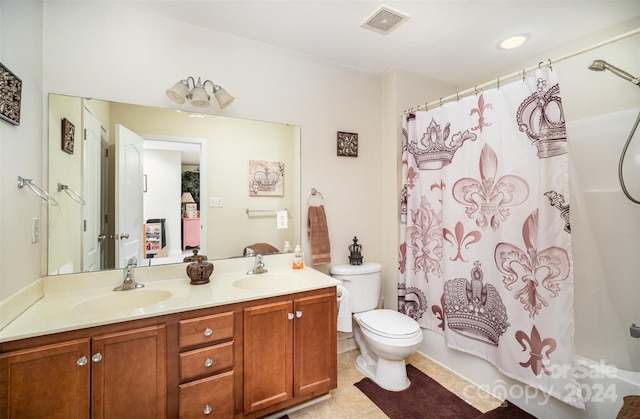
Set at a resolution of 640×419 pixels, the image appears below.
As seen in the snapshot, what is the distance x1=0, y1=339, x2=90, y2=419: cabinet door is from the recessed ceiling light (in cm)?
313

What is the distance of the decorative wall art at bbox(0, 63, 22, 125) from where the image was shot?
3.66ft

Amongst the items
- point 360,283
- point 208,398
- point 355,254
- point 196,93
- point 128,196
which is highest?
point 196,93

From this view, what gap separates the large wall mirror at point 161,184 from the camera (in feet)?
5.29

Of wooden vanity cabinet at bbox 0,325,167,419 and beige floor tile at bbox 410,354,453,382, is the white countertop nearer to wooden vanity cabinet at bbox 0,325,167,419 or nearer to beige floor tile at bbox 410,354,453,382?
wooden vanity cabinet at bbox 0,325,167,419

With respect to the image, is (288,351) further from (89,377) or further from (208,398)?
(89,377)

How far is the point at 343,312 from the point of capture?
2021mm

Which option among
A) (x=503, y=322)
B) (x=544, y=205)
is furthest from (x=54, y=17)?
(x=503, y=322)

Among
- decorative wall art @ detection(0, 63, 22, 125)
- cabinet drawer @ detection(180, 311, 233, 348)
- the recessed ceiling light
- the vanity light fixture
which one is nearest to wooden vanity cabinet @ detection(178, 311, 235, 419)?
cabinet drawer @ detection(180, 311, 233, 348)

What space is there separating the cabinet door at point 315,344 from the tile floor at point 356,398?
5.7 inches

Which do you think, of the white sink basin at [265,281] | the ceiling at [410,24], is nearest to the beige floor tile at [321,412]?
the white sink basin at [265,281]

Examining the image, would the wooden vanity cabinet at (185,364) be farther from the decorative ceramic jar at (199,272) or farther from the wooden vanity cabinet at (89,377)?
the decorative ceramic jar at (199,272)

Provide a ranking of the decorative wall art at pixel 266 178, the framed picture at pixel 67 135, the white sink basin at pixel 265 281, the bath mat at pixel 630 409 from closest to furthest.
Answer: the bath mat at pixel 630 409 < the framed picture at pixel 67 135 < the white sink basin at pixel 265 281 < the decorative wall art at pixel 266 178

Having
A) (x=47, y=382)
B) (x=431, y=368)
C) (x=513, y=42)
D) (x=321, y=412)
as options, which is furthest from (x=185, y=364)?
(x=513, y=42)

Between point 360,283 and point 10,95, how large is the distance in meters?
2.27
